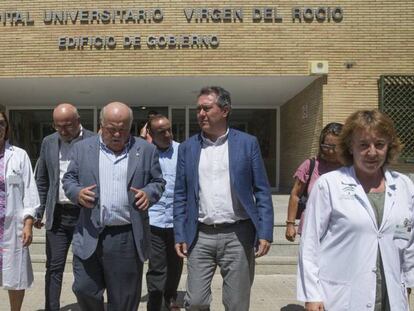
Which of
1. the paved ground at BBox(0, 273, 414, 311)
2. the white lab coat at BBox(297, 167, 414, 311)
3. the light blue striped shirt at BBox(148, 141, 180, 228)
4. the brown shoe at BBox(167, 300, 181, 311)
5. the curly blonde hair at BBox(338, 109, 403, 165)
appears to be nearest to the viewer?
the white lab coat at BBox(297, 167, 414, 311)

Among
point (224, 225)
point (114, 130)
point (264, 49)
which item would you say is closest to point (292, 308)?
point (224, 225)

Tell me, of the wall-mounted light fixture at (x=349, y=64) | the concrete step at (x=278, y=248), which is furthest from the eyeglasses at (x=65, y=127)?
the wall-mounted light fixture at (x=349, y=64)

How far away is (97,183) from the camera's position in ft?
11.5

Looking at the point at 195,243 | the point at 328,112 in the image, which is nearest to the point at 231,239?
the point at 195,243

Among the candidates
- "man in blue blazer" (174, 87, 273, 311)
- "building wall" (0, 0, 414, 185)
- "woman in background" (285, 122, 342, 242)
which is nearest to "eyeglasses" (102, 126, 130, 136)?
"man in blue blazer" (174, 87, 273, 311)

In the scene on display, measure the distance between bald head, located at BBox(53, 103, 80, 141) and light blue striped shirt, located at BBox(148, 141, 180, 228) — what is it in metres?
0.96

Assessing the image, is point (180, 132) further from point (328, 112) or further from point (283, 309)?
point (283, 309)

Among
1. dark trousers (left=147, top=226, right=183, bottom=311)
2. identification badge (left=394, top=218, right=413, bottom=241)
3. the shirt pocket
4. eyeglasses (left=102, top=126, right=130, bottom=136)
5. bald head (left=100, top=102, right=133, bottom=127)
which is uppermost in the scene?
bald head (left=100, top=102, right=133, bottom=127)

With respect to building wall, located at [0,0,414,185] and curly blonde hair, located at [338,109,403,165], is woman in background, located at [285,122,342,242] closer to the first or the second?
curly blonde hair, located at [338,109,403,165]

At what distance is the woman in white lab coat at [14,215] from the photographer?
4090 millimetres

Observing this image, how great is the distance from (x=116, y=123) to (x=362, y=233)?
1.78 meters

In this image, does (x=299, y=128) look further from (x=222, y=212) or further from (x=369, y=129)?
(x=369, y=129)

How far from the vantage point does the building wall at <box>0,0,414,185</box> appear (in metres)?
12.0

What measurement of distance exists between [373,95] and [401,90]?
630mm
